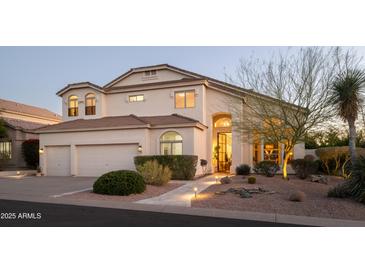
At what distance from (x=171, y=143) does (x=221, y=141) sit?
208 inches

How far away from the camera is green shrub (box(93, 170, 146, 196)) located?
9.77 meters

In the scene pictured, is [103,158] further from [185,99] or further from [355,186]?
[355,186]

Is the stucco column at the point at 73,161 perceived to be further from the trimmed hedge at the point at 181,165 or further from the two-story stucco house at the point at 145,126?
the trimmed hedge at the point at 181,165

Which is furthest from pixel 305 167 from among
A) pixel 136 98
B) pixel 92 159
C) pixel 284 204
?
pixel 92 159

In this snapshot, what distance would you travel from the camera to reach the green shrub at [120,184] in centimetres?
977

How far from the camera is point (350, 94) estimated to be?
10.9 metres

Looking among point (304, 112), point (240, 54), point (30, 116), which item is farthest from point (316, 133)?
point (30, 116)

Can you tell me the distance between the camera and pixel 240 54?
14.0 m

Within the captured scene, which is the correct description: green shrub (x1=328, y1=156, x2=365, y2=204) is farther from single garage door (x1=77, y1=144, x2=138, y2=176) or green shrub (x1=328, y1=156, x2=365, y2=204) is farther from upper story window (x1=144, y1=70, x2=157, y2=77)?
upper story window (x1=144, y1=70, x2=157, y2=77)

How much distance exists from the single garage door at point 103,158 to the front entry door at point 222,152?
279 inches

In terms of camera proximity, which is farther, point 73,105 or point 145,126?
point 73,105

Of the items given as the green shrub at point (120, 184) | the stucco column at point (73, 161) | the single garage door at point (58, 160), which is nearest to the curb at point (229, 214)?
the green shrub at point (120, 184)

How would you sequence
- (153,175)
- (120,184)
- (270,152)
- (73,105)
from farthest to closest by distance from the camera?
(73,105) < (270,152) < (153,175) < (120,184)
